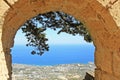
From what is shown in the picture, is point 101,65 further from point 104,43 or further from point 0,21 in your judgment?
point 0,21

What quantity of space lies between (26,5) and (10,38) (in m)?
0.42

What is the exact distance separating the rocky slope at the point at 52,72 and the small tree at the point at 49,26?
48.9 inches

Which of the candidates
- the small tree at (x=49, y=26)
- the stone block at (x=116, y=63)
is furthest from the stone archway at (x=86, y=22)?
the small tree at (x=49, y=26)

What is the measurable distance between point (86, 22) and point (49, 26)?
2.19m

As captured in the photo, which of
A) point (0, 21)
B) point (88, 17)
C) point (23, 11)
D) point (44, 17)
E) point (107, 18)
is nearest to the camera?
point (0, 21)

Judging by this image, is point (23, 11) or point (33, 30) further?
point (33, 30)

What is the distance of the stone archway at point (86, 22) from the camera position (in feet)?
9.38

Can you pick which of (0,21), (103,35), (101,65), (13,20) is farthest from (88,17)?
(0,21)

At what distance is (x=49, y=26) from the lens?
5.73 metres

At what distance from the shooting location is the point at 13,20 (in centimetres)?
314

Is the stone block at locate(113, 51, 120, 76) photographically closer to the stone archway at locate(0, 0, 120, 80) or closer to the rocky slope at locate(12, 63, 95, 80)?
the stone archway at locate(0, 0, 120, 80)

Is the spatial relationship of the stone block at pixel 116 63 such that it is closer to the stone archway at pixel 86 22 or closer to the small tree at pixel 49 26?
the stone archway at pixel 86 22

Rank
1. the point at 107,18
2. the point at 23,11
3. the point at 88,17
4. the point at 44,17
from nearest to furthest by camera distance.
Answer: the point at 107,18
the point at 23,11
the point at 88,17
the point at 44,17

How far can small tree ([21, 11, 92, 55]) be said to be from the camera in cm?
558
